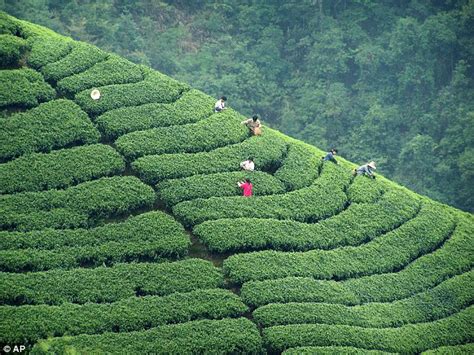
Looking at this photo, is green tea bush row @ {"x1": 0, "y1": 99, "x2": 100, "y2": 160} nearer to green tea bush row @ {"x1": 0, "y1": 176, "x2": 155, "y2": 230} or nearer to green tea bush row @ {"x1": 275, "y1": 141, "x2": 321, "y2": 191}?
green tea bush row @ {"x1": 0, "y1": 176, "x2": 155, "y2": 230}

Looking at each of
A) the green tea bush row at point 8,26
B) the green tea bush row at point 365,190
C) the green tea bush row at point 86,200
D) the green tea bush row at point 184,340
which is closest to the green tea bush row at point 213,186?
the green tea bush row at point 86,200

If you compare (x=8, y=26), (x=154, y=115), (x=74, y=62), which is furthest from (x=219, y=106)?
(x=8, y=26)

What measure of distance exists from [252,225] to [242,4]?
37405 millimetres

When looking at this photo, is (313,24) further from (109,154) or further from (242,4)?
(109,154)

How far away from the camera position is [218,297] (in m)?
25.4

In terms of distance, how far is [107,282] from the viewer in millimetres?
24922

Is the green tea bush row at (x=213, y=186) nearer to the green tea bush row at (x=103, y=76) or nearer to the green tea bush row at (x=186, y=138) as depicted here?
the green tea bush row at (x=186, y=138)

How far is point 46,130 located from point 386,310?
445 inches

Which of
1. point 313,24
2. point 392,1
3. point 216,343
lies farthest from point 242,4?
point 216,343

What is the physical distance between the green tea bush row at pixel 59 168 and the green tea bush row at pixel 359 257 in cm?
485

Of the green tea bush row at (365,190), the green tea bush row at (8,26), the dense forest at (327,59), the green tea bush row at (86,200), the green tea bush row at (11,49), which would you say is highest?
the dense forest at (327,59)

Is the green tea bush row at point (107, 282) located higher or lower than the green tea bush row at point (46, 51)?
lower

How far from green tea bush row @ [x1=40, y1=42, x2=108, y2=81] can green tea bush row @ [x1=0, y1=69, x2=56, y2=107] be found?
448 millimetres

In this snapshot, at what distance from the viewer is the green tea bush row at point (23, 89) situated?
3005 centimetres
